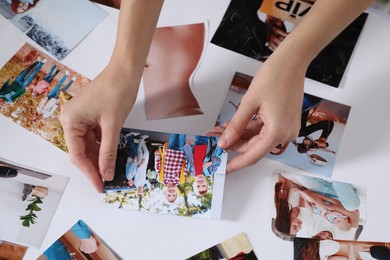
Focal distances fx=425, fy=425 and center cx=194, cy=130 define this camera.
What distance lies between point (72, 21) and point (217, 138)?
403 millimetres

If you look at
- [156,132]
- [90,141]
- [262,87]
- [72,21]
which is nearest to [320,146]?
[262,87]

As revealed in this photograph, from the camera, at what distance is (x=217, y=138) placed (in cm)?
77

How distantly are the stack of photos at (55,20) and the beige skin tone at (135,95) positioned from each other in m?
0.17

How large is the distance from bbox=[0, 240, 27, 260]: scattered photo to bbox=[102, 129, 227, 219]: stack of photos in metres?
0.15

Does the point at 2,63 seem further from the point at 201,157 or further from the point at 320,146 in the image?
the point at 320,146

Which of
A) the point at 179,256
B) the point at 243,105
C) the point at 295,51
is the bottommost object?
the point at 179,256

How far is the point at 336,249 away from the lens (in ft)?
2.40

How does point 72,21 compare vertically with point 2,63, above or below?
above

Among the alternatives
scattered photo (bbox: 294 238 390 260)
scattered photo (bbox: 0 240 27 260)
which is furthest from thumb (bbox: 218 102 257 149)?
scattered photo (bbox: 0 240 27 260)

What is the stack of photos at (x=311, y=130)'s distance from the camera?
80 centimetres

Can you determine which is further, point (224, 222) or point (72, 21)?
point (72, 21)

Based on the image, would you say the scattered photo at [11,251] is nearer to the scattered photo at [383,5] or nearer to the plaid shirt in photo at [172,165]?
the plaid shirt in photo at [172,165]

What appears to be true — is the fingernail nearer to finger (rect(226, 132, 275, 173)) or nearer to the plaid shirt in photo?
the plaid shirt in photo

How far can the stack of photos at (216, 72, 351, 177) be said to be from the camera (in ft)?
2.62
